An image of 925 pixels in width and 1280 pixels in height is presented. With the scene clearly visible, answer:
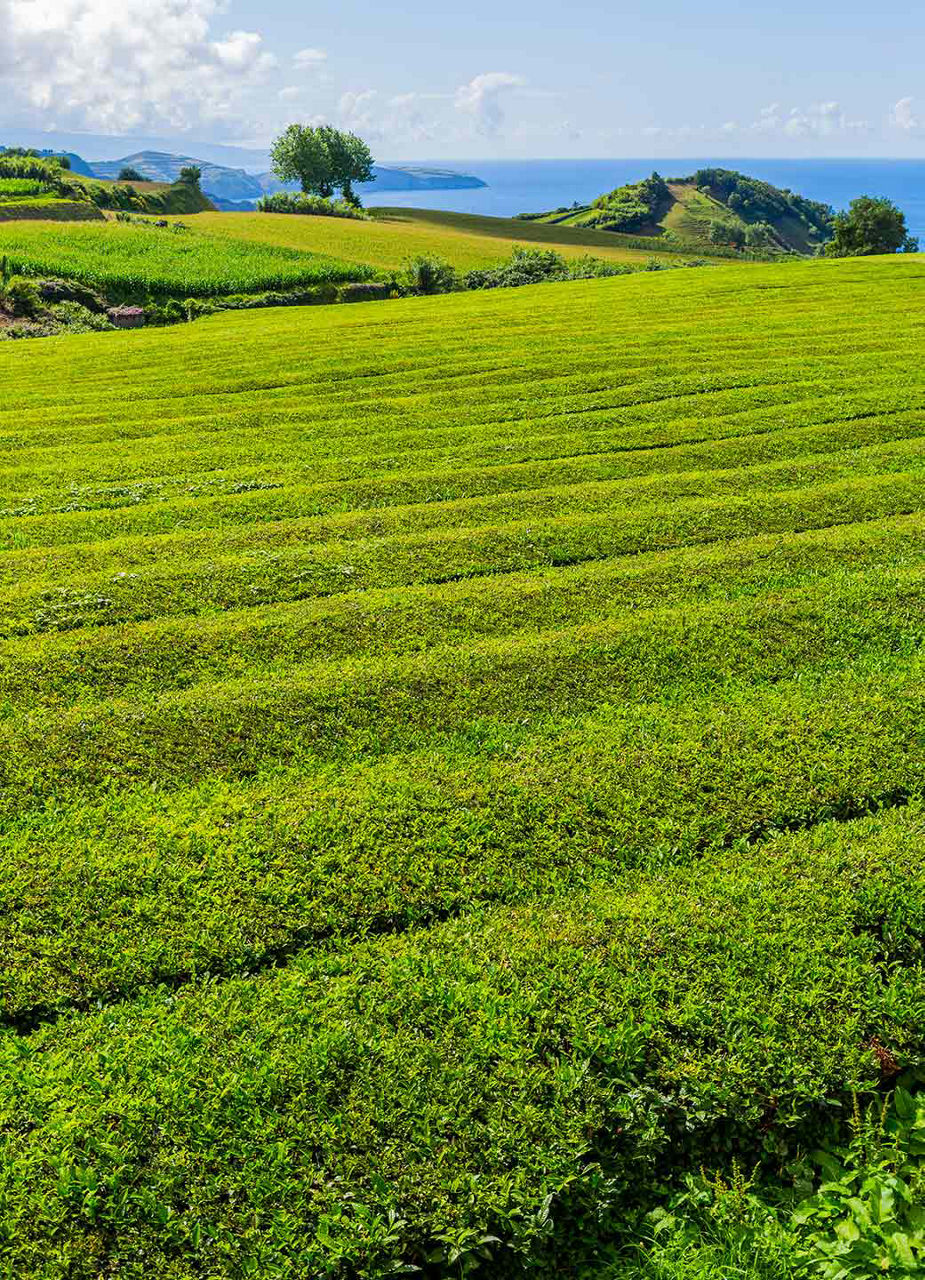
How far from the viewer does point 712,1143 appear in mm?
5520

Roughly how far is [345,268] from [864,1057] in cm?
6634

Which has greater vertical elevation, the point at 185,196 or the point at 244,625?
the point at 185,196

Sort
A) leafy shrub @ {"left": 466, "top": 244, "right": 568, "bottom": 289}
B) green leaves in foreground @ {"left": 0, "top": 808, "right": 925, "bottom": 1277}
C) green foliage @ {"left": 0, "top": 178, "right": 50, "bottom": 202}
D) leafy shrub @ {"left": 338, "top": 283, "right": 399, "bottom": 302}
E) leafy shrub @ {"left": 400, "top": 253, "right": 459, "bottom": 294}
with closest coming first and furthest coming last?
green leaves in foreground @ {"left": 0, "top": 808, "right": 925, "bottom": 1277} → leafy shrub @ {"left": 338, "top": 283, "right": 399, "bottom": 302} → leafy shrub @ {"left": 400, "top": 253, "right": 459, "bottom": 294} → leafy shrub @ {"left": 466, "top": 244, "right": 568, "bottom": 289} → green foliage @ {"left": 0, "top": 178, "right": 50, "bottom": 202}

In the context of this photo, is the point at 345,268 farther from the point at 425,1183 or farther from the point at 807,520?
the point at 425,1183

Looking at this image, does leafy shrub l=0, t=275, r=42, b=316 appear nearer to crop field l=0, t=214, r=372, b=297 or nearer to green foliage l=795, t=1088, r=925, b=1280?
crop field l=0, t=214, r=372, b=297

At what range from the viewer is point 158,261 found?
60.5m

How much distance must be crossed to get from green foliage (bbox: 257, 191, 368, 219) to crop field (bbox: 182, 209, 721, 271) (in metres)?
5.28

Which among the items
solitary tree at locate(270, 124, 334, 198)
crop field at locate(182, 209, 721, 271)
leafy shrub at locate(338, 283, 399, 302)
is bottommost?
leafy shrub at locate(338, 283, 399, 302)

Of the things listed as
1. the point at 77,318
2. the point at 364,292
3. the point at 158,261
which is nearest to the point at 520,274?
the point at 364,292

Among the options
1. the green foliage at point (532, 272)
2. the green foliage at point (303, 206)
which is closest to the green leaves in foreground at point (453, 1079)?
the green foliage at point (532, 272)

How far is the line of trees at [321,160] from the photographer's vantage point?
114812 millimetres

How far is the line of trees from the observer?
115 metres

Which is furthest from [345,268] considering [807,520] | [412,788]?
[412,788]

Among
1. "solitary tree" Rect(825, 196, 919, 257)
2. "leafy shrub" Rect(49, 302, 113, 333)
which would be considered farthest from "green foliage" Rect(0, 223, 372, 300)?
"solitary tree" Rect(825, 196, 919, 257)
